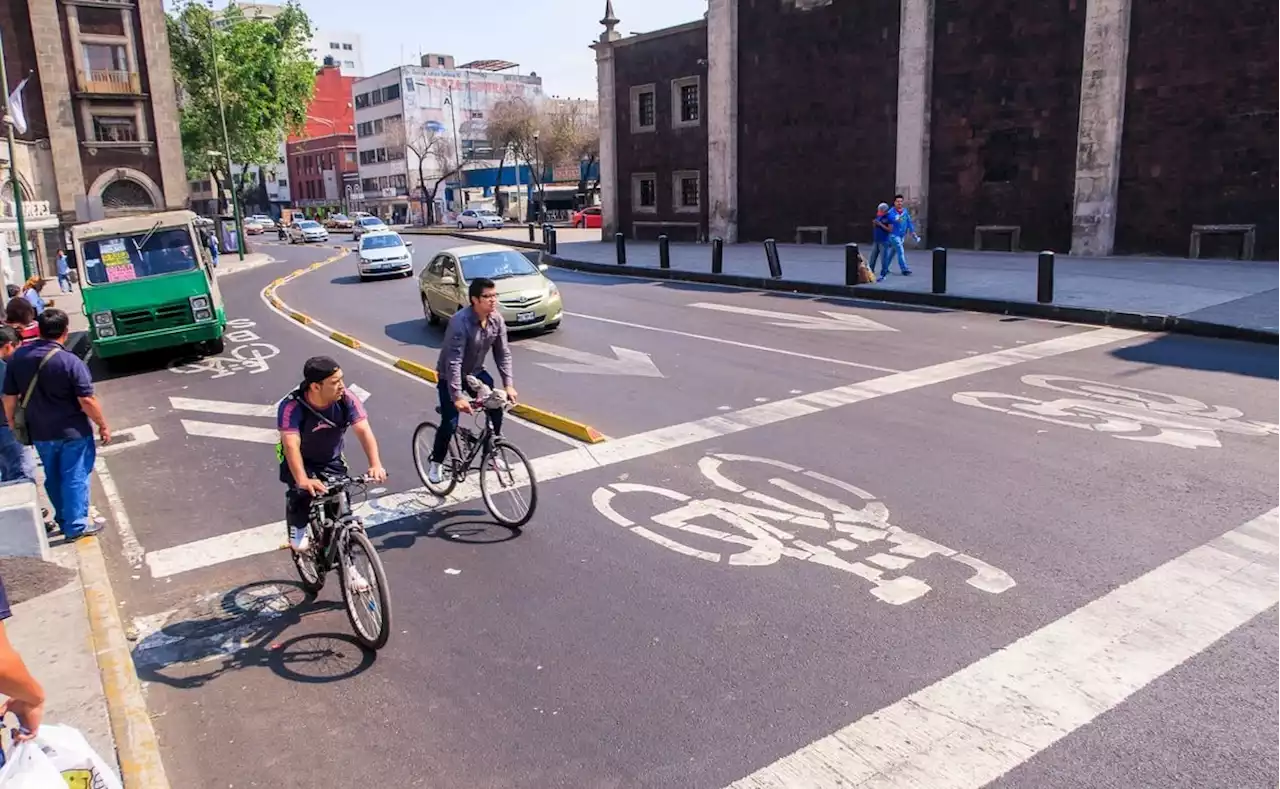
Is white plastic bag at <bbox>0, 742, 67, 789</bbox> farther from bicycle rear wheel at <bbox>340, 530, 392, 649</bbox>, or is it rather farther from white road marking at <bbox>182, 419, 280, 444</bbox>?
white road marking at <bbox>182, 419, 280, 444</bbox>

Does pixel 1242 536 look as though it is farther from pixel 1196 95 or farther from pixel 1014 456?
pixel 1196 95

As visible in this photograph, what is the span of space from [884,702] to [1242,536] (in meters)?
3.27

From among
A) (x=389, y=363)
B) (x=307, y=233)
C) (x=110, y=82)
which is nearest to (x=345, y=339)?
(x=389, y=363)

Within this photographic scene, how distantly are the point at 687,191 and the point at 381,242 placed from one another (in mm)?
14309

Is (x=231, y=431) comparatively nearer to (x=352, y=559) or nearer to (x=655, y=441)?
(x=655, y=441)

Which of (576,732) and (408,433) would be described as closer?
(576,732)

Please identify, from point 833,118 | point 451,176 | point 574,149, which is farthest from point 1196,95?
point 451,176

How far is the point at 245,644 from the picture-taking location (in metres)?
5.27

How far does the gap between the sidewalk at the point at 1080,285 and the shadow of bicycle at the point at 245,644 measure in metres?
12.9

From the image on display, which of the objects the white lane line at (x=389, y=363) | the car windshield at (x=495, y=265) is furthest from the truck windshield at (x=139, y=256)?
the car windshield at (x=495, y=265)

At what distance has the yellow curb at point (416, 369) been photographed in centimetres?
1216

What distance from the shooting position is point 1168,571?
550 cm

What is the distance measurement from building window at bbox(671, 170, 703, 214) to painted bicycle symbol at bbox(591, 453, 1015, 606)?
99.4 ft

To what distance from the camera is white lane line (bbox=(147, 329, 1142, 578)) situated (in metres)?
6.66
